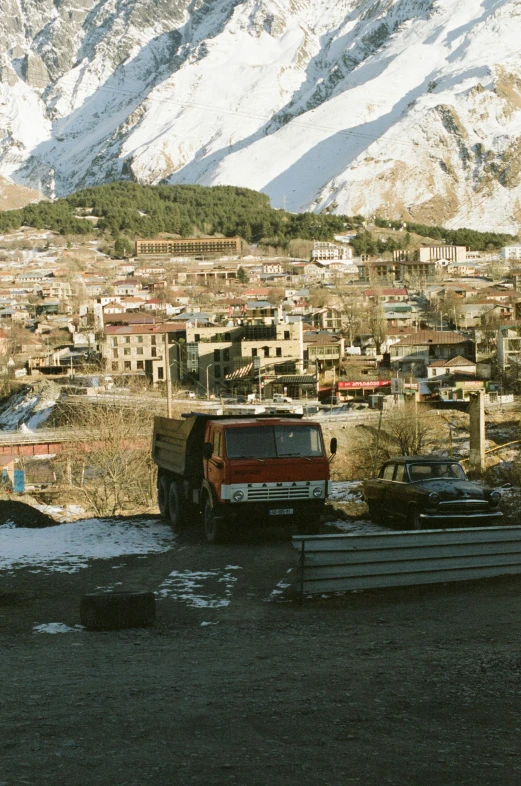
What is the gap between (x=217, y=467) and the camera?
1444cm

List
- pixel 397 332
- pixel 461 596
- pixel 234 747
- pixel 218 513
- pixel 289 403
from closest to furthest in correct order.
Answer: pixel 234 747, pixel 461 596, pixel 218 513, pixel 289 403, pixel 397 332

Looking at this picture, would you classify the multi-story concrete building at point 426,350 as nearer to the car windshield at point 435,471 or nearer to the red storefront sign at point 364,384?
the red storefront sign at point 364,384

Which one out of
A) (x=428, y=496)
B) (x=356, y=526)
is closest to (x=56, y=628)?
(x=428, y=496)

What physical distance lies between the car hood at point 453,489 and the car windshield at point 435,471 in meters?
0.49

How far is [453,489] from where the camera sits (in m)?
13.9

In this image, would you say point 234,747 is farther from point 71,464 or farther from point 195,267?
point 195,267

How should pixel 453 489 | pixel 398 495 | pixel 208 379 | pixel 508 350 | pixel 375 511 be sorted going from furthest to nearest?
pixel 208 379 < pixel 508 350 < pixel 375 511 < pixel 398 495 < pixel 453 489

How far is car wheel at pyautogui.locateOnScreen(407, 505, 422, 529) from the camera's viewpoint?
13891 millimetres

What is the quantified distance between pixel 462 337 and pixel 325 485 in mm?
80347

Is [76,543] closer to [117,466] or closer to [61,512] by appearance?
[61,512]

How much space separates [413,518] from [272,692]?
310 inches

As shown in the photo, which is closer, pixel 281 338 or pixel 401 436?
pixel 401 436

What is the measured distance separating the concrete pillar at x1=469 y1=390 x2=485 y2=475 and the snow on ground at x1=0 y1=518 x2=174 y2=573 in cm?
2388

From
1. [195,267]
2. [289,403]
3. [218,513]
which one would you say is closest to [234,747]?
[218,513]
